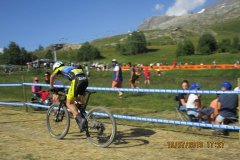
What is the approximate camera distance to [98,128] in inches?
340

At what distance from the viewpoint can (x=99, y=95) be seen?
22531mm

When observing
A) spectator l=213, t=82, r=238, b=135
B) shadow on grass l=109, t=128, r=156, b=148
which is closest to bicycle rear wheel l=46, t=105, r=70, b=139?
shadow on grass l=109, t=128, r=156, b=148

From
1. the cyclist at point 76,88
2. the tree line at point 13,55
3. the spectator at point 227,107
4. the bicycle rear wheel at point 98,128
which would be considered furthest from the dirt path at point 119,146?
the tree line at point 13,55

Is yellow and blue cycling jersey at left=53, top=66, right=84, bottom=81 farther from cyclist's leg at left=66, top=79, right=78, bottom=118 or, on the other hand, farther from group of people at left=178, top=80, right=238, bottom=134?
group of people at left=178, top=80, right=238, bottom=134

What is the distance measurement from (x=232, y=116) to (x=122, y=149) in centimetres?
308

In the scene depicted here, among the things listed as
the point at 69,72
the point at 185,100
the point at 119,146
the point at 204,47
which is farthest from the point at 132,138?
the point at 204,47

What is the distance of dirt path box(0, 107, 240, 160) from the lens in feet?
26.1

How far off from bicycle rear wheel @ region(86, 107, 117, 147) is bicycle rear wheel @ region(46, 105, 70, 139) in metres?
0.94

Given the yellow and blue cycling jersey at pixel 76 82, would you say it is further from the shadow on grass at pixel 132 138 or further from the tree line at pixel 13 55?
the tree line at pixel 13 55

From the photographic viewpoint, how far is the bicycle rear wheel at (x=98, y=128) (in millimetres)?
8555

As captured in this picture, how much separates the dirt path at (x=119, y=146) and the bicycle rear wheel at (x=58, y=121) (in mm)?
175

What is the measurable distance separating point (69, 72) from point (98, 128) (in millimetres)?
1369

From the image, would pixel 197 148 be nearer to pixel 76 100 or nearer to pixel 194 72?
pixel 76 100

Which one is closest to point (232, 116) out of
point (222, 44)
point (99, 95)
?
point (99, 95)
